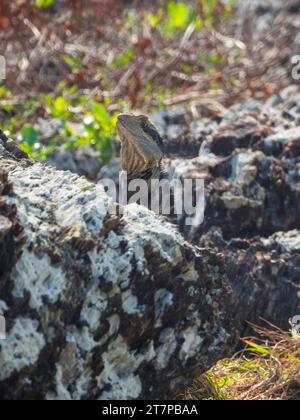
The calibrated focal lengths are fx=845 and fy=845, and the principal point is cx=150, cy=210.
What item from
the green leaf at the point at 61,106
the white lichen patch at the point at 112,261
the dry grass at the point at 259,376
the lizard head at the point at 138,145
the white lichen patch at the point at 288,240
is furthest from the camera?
the green leaf at the point at 61,106

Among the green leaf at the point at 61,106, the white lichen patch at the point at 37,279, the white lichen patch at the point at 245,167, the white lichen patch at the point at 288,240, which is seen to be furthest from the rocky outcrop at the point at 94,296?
the green leaf at the point at 61,106

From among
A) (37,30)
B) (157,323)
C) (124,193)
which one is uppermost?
(37,30)

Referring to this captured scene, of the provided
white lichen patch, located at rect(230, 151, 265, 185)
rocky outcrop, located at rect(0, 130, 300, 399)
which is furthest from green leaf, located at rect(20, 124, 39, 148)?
rocky outcrop, located at rect(0, 130, 300, 399)

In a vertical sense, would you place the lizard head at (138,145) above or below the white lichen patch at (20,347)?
above

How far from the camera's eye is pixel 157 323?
11.3 ft

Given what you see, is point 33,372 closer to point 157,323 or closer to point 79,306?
point 79,306

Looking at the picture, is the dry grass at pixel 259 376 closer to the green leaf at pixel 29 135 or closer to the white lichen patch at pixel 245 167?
the white lichen patch at pixel 245 167

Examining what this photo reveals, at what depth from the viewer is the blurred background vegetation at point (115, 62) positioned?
7684 mm

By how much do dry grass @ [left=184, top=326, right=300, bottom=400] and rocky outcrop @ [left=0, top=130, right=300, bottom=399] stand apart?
0.26 m

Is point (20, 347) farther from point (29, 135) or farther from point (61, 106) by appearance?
point (61, 106)

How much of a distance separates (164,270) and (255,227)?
200 cm

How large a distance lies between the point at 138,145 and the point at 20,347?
219 cm

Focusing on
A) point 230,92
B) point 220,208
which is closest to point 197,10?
point 230,92

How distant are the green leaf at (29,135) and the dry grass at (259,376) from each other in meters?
2.88
